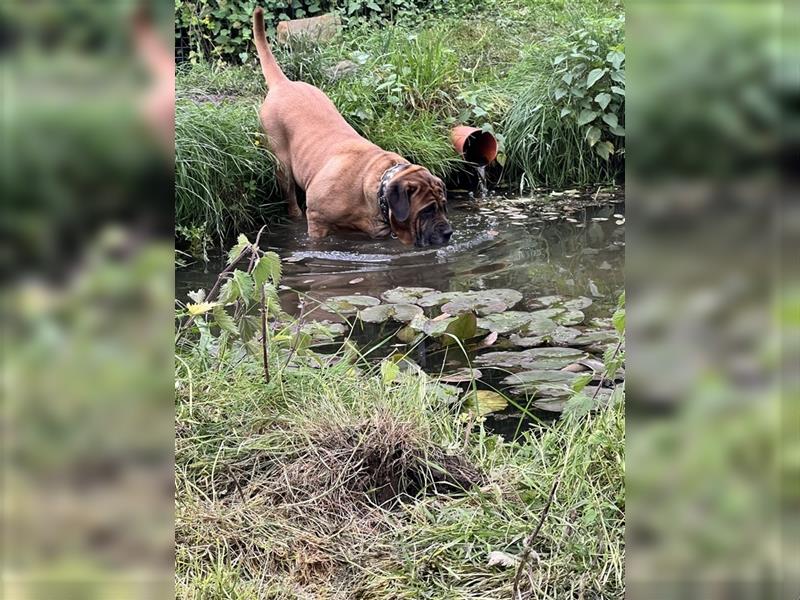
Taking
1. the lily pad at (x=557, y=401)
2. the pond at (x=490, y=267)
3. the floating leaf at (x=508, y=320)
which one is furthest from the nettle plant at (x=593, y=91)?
the lily pad at (x=557, y=401)

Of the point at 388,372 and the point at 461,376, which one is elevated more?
the point at 388,372

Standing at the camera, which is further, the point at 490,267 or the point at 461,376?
the point at 490,267

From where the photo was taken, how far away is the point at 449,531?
204 centimetres

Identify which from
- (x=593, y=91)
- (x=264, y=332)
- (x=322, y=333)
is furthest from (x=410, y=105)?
(x=264, y=332)

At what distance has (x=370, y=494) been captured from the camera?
2293 millimetres

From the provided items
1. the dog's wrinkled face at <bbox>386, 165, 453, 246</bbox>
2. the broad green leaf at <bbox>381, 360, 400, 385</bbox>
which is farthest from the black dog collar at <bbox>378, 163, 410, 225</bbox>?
the broad green leaf at <bbox>381, 360, 400, 385</bbox>

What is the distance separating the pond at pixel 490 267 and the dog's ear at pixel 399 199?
0.80ft

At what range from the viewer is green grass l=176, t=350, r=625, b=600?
1875 millimetres

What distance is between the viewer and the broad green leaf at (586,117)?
6.65 meters

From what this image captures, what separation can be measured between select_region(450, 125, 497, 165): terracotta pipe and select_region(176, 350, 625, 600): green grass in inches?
175

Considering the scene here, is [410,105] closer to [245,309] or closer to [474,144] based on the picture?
[474,144]
